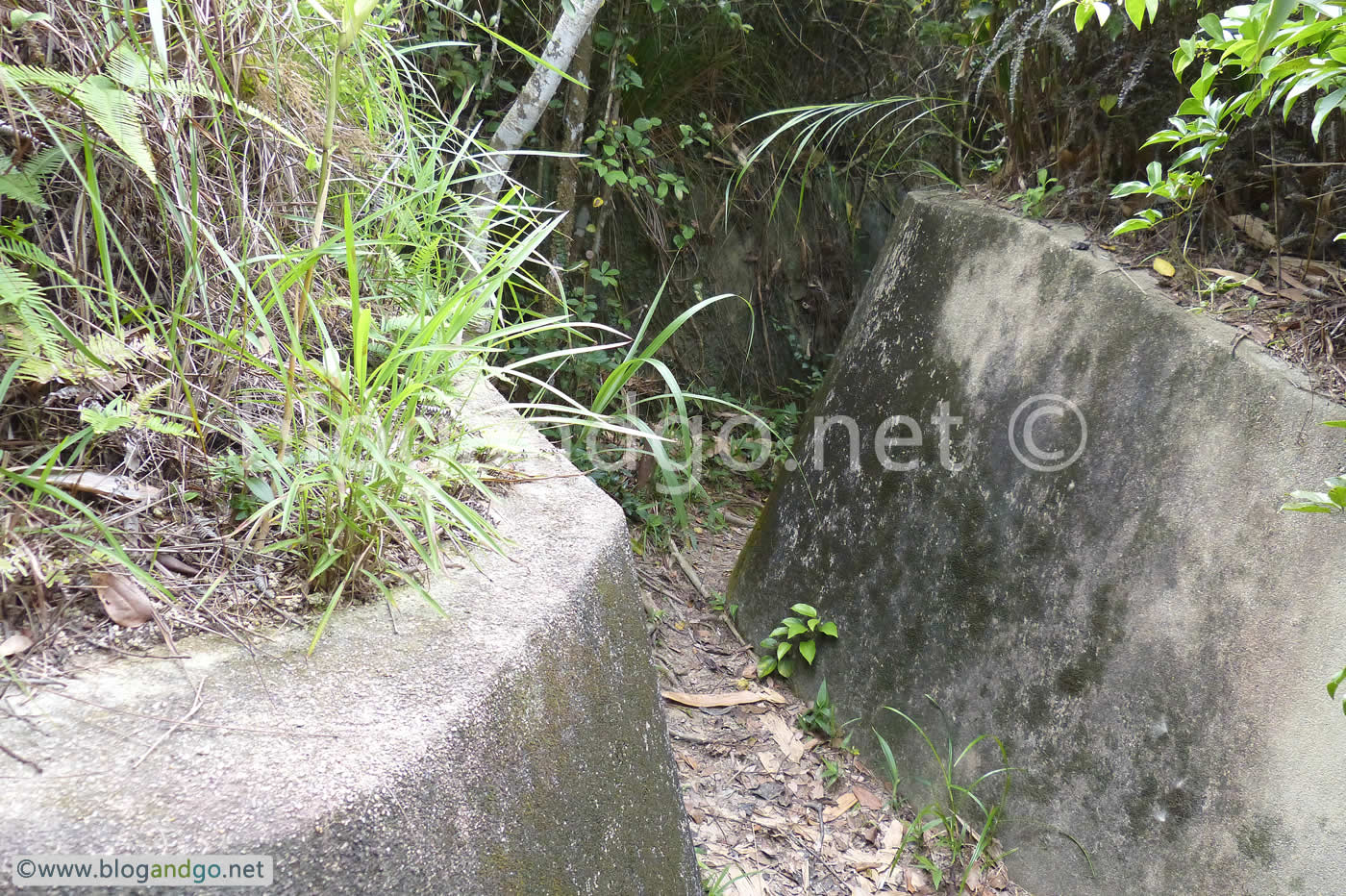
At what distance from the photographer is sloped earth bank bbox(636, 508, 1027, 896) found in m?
2.17

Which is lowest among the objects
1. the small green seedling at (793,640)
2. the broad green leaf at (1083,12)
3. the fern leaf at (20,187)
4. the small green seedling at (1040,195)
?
the small green seedling at (793,640)

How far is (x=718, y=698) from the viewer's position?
278 centimetres

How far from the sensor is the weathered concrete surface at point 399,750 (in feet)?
2.63

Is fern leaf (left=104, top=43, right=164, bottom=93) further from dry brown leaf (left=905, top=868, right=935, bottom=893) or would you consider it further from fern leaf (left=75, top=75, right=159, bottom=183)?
dry brown leaf (left=905, top=868, right=935, bottom=893)

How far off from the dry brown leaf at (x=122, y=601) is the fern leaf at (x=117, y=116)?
0.47 meters

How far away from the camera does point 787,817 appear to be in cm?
238

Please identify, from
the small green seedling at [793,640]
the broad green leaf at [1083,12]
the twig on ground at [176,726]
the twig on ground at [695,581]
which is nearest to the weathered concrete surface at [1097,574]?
the small green seedling at [793,640]

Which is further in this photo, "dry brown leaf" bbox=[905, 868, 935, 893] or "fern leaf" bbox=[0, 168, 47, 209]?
"dry brown leaf" bbox=[905, 868, 935, 893]

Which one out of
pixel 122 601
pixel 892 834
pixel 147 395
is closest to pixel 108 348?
pixel 147 395

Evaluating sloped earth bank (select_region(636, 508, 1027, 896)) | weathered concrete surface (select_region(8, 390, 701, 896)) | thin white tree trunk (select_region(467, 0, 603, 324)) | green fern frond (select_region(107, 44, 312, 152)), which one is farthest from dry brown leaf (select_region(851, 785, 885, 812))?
Answer: green fern frond (select_region(107, 44, 312, 152))

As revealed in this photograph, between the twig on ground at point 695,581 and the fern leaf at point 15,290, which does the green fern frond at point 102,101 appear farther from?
the twig on ground at point 695,581

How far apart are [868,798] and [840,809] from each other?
3.3 inches

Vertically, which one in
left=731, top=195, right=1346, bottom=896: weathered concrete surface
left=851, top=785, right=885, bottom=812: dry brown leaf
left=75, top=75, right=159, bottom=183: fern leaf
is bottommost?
left=851, top=785, right=885, bottom=812: dry brown leaf

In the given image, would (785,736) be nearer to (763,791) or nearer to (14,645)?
(763,791)
